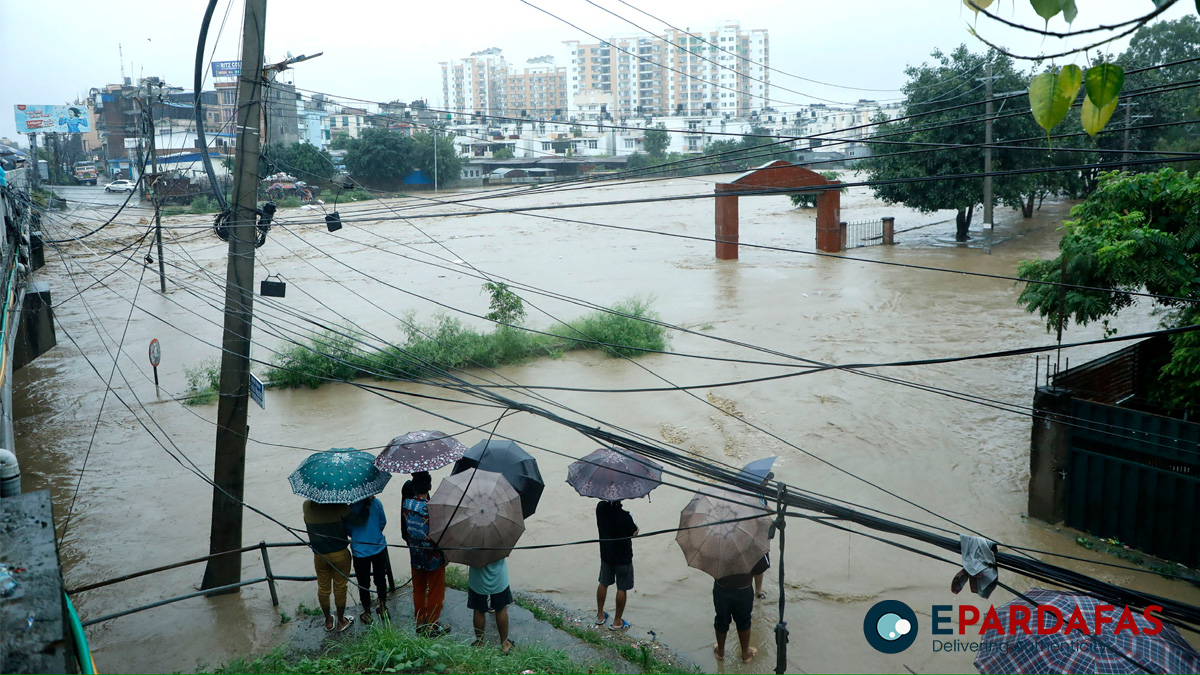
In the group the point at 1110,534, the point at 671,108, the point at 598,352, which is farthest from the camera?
the point at 671,108

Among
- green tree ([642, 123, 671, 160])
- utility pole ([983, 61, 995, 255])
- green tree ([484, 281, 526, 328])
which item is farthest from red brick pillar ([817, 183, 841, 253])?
green tree ([642, 123, 671, 160])

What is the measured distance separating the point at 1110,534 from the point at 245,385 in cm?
899

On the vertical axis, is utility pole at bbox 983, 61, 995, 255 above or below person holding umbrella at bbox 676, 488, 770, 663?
above

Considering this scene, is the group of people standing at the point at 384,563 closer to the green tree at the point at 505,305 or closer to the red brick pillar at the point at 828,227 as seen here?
the green tree at the point at 505,305

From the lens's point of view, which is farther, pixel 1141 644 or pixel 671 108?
pixel 671 108

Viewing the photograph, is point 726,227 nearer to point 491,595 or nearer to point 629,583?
point 629,583

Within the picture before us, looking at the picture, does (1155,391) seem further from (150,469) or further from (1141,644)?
(150,469)

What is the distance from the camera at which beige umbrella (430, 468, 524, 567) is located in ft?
21.0

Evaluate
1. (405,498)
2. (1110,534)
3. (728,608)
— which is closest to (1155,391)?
(1110,534)

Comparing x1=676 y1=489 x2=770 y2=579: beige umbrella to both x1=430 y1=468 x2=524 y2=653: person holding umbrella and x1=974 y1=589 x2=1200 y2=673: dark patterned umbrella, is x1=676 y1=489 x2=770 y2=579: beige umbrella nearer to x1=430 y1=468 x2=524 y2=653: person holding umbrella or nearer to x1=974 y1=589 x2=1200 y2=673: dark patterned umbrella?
x1=430 y1=468 x2=524 y2=653: person holding umbrella

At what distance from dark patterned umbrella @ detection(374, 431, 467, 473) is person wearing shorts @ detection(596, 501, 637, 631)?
139 cm

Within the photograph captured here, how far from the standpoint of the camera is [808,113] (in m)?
148

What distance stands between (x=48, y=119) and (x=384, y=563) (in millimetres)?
56356

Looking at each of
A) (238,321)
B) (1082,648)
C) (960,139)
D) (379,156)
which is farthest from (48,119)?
(1082,648)
